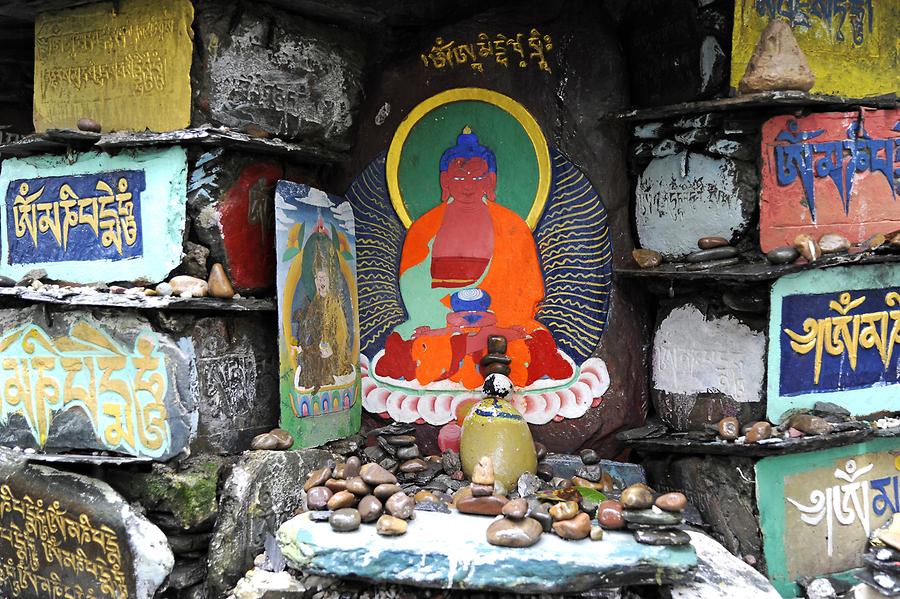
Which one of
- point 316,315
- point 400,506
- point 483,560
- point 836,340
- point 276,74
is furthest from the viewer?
point 316,315

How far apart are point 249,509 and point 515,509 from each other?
126 centimetres

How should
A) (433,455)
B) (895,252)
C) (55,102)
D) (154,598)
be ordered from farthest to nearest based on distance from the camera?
(433,455) < (55,102) < (895,252) < (154,598)

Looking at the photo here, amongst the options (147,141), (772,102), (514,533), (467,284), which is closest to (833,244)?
(772,102)

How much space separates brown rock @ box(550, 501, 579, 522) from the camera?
333 cm

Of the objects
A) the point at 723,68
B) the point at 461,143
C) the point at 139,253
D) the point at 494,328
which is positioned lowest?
the point at 494,328

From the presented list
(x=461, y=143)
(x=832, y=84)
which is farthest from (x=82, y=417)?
(x=832, y=84)

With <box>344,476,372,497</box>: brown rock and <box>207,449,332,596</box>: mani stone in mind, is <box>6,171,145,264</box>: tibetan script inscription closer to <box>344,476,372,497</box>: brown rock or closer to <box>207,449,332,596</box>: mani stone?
<box>207,449,332,596</box>: mani stone

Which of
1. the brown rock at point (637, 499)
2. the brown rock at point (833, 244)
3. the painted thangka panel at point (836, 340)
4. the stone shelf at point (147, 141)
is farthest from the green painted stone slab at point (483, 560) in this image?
the stone shelf at point (147, 141)

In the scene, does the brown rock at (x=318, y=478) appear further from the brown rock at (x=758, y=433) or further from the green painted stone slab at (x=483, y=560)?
the brown rock at (x=758, y=433)

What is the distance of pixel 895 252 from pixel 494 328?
2026mm

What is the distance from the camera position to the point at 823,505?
147 inches

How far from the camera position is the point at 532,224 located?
176 inches

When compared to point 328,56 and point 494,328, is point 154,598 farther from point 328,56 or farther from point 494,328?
point 328,56

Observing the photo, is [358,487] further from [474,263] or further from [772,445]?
[772,445]
